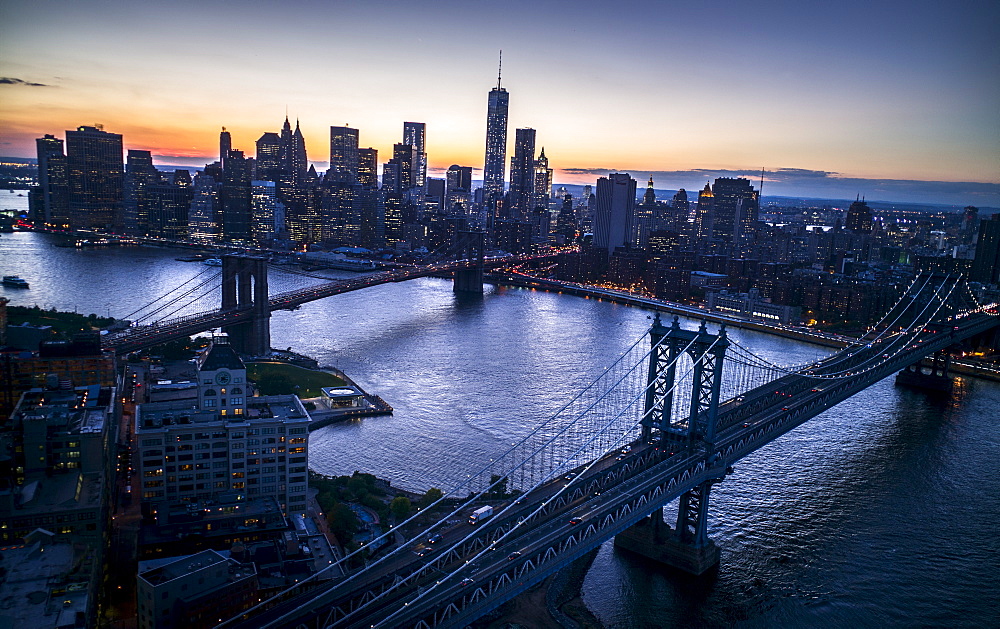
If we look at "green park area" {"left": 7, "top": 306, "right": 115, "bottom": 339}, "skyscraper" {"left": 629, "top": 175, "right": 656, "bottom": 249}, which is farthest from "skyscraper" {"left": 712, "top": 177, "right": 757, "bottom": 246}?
"green park area" {"left": 7, "top": 306, "right": 115, "bottom": 339}

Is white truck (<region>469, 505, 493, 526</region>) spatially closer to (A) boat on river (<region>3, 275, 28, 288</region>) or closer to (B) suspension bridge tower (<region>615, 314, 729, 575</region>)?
(B) suspension bridge tower (<region>615, 314, 729, 575</region>)

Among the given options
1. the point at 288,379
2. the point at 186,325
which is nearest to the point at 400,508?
the point at 288,379

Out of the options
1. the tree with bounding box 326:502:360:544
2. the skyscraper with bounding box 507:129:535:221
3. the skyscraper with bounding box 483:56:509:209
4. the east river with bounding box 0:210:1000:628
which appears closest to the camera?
the east river with bounding box 0:210:1000:628

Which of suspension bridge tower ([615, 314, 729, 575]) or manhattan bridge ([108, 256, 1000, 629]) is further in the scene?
suspension bridge tower ([615, 314, 729, 575])

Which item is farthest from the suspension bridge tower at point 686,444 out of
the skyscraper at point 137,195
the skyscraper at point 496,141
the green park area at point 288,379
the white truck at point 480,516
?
the skyscraper at point 496,141

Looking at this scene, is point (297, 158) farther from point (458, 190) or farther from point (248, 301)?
point (248, 301)

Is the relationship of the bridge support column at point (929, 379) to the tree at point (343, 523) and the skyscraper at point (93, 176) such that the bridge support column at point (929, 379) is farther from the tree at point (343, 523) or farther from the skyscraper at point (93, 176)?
the skyscraper at point (93, 176)
